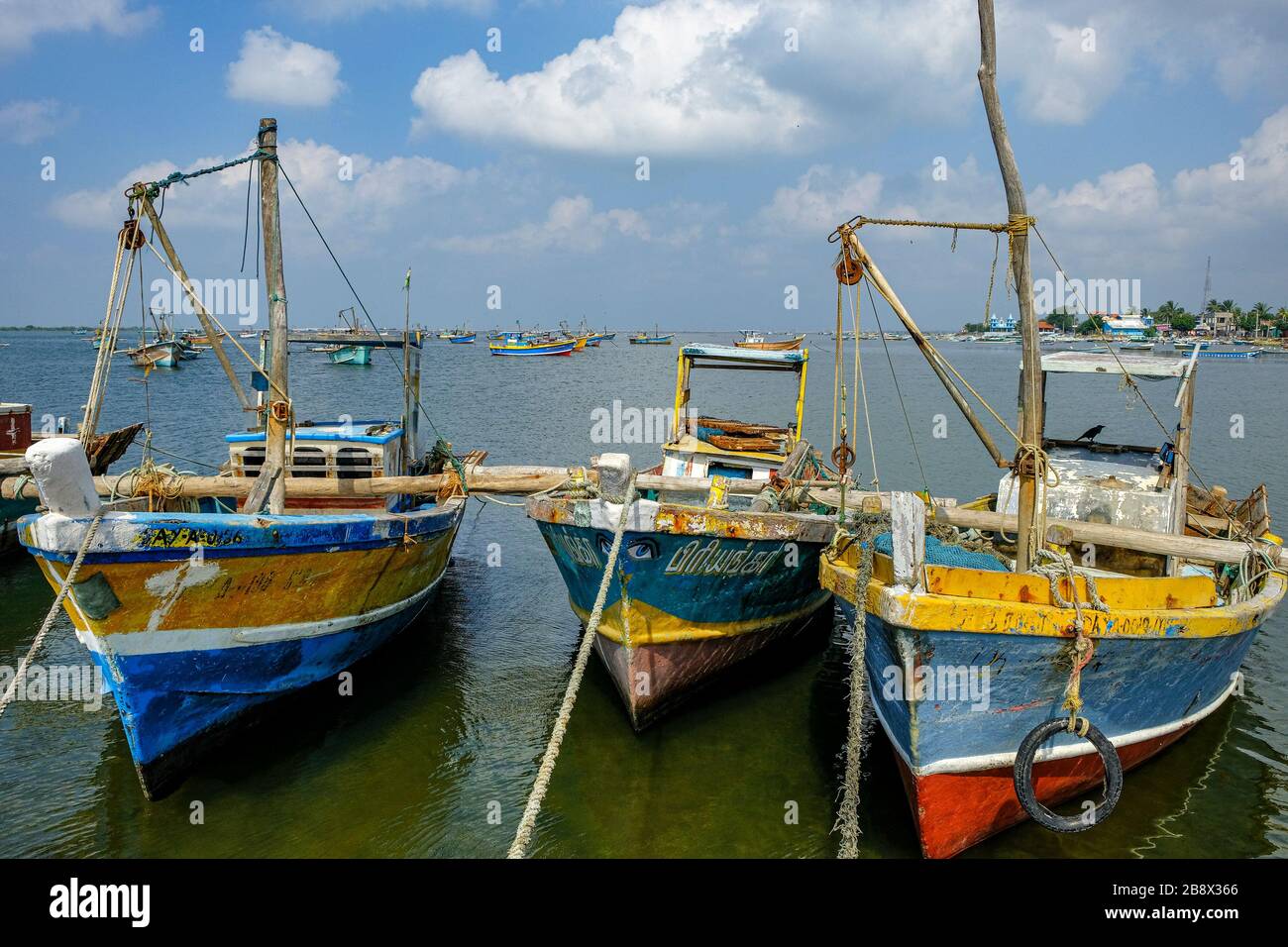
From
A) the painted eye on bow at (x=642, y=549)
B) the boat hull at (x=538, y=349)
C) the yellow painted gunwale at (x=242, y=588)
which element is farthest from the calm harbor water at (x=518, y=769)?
the boat hull at (x=538, y=349)

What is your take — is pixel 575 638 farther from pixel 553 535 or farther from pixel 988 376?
pixel 988 376

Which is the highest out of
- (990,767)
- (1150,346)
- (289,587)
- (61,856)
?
(1150,346)

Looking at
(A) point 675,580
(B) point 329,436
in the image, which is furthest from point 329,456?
(A) point 675,580

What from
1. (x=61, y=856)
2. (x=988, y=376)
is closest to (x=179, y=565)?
(x=61, y=856)

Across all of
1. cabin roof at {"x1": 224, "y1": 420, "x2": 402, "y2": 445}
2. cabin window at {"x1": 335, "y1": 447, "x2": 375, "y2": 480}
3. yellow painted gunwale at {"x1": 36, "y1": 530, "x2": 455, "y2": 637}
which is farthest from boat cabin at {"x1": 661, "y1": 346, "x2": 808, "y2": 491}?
yellow painted gunwale at {"x1": 36, "y1": 530, "x2": 455, "y2": 637}

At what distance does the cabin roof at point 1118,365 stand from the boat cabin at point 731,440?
323 centimetres

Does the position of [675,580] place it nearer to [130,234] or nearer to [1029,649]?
[1029,649]

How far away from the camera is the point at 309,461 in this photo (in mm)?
10398

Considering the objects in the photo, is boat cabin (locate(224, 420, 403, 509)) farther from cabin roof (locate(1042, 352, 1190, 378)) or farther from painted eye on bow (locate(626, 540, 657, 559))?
cabin roof (locate(1042, 352, 1190, 378))

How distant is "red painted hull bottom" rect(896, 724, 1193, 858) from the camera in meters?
6.06

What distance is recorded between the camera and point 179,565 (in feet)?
22.3

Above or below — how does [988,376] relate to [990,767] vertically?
above
